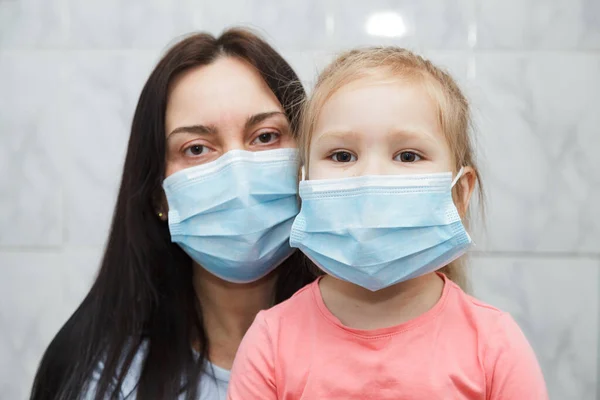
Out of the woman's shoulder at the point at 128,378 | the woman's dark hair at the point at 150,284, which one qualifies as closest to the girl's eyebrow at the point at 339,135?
the woman's dark hair at the point at 150,284

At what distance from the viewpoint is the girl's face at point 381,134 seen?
94cm

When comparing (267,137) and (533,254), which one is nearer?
(267,137)

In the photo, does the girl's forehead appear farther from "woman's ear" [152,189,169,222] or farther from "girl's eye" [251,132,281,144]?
"woman's ear" [152,189,169,222]

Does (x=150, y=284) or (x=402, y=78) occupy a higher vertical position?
(x=402, y=78)

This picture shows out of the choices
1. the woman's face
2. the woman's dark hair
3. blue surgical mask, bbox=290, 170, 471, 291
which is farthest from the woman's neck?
blue surgical mask, bbox=290, 170, 471, 291

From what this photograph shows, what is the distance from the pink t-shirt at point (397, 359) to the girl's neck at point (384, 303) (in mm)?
19

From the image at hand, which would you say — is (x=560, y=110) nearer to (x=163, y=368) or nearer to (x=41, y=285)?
(x=163, y=368)

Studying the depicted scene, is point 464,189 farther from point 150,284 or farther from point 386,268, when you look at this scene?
point 150,284

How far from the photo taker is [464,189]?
1027 millimetres

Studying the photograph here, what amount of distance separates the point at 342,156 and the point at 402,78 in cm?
15

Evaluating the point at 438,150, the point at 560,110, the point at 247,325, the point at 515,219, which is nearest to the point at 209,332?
the point at 247,325

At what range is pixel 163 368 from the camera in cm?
126

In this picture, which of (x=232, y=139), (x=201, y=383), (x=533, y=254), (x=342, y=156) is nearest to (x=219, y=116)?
(x=232, y=139)

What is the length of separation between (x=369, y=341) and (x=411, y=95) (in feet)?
1.22
